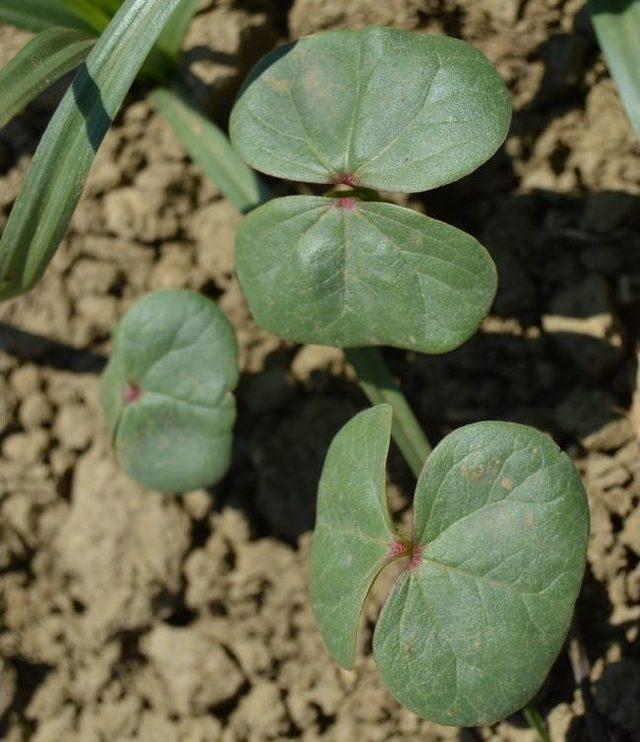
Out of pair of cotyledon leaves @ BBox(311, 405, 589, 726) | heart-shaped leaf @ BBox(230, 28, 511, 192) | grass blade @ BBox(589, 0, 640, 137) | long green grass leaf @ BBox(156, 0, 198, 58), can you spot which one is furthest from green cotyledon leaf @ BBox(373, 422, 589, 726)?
long green grass leaf @ BBox(156, 0, 198, 58)

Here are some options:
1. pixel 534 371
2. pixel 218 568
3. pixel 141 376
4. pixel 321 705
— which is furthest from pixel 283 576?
pixel 534 371

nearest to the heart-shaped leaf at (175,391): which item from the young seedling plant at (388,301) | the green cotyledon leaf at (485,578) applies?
the young seedling plant at (388,301)

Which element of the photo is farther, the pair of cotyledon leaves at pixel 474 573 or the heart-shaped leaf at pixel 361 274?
the heart-shaped leaf at pixel 361 274

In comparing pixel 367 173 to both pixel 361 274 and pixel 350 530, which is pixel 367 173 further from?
pixel 350 530

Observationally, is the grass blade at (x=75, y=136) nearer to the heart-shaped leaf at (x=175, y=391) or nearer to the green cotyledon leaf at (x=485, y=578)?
the heart-shaped leaf at (x=175, y=391)

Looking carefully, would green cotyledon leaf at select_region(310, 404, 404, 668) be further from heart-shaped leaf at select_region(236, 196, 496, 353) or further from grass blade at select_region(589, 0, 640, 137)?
grass blade at select_region(589, 0, 640, 137)

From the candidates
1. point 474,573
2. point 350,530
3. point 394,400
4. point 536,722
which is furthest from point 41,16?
point 536,722
